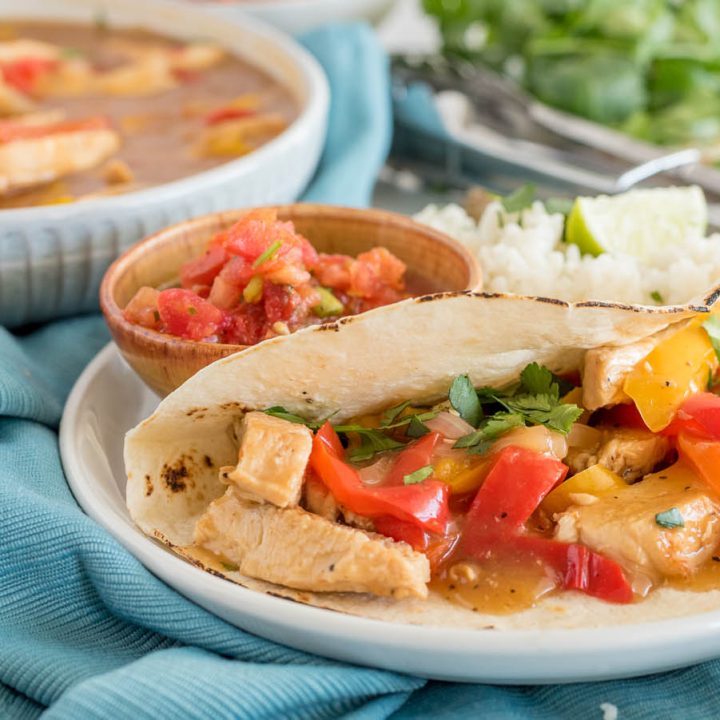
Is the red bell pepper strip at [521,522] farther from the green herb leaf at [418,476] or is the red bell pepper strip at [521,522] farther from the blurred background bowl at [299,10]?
the blurred background bowl at [299,10]

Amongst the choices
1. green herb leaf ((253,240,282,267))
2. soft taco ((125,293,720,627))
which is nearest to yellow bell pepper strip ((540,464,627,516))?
soft taco ((125,293,720,627))

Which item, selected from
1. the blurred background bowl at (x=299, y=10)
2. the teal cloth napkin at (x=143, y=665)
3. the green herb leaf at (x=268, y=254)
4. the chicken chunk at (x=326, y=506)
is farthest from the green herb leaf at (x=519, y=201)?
the blurred background bowl at (x=299, y=10)

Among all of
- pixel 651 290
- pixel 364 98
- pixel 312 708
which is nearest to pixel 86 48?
pixel 364 98

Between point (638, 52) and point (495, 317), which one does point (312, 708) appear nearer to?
point (495, 317)

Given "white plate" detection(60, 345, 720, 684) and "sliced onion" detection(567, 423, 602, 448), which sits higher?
"sliced onion" detection(567, 423, 602, 448)

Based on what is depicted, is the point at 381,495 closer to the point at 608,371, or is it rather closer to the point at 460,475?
the point at 460,475

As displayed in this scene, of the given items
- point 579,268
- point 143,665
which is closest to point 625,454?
point 579,268

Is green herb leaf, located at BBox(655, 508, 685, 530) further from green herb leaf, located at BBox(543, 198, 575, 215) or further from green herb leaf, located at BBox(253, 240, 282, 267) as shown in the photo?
green herb leaf, located at BBox(543, 198, 575, 215)
